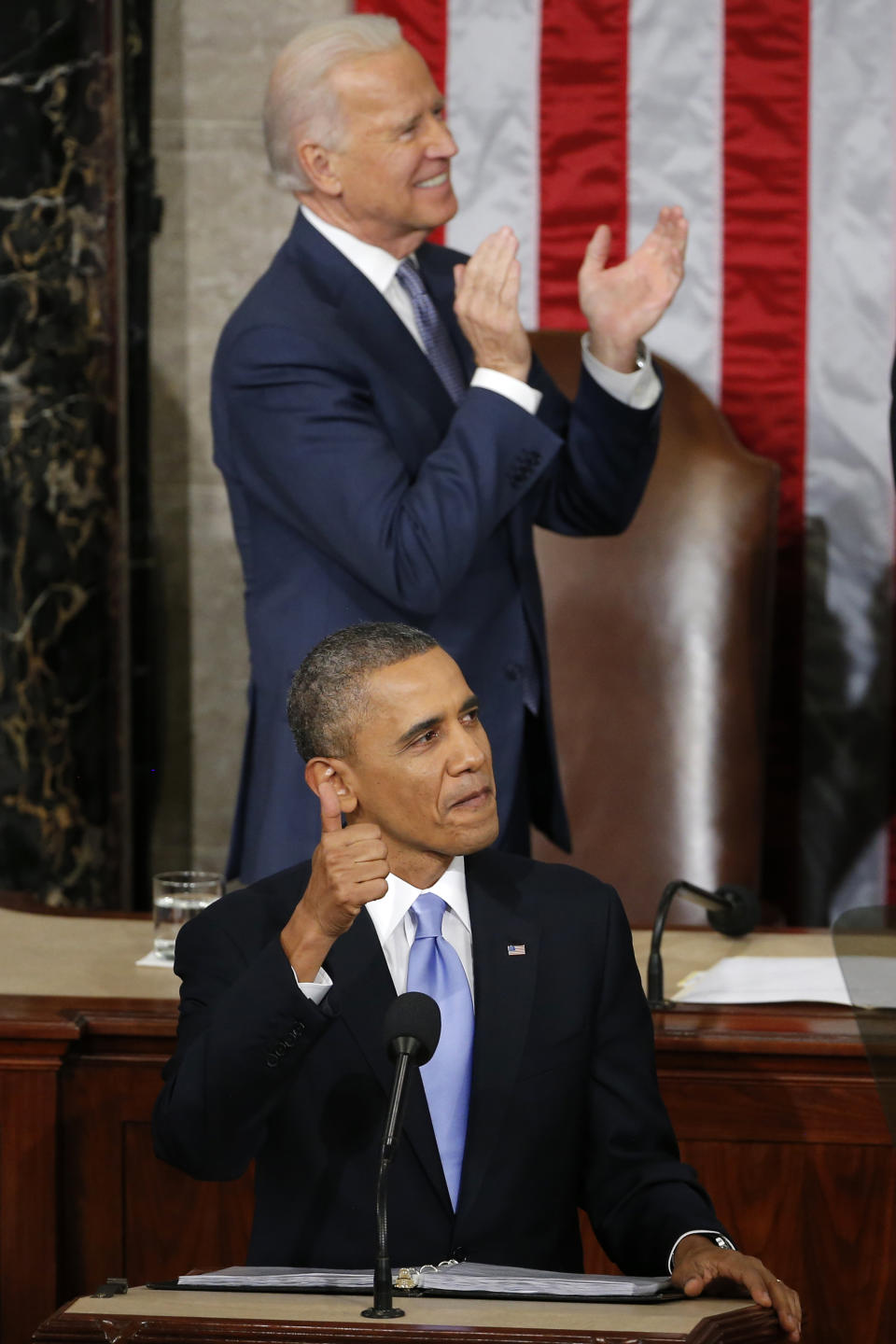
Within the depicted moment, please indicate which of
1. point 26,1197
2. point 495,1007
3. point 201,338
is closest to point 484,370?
point 495,1007

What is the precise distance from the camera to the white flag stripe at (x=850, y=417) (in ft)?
13.7

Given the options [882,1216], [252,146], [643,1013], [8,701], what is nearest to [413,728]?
[643,1013]

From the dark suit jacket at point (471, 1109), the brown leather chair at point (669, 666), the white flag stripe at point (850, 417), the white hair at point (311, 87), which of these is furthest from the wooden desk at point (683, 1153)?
the white flag stripe at point (850, 417)

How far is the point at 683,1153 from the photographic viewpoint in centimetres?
226

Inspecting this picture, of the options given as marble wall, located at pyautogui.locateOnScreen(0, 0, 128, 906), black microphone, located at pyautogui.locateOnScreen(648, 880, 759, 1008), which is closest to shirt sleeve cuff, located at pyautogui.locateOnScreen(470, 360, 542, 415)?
black microphone, located at pyautogui.locateOnScreen(648, 880, 759, 1008)

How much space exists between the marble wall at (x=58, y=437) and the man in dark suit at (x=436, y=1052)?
2091mm

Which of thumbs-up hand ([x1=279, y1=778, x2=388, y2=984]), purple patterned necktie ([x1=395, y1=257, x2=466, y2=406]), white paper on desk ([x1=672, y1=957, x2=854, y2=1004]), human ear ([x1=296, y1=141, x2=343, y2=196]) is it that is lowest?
white paper on desk ([x1=672, y1=957, x2=854, y2=1004])

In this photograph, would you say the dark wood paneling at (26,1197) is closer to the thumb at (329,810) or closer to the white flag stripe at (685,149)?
the thumb at (329,810)

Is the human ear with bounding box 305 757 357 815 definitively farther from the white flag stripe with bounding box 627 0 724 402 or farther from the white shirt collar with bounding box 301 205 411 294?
the white flag stripe with bounding box 627 0 724 402

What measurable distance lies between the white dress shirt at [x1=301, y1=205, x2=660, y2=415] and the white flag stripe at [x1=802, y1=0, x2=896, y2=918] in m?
1.67

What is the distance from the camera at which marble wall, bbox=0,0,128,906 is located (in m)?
3.84

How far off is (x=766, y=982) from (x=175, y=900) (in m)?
0.81

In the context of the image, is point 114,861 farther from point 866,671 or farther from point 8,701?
point 866,671

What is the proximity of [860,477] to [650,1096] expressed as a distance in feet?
8.77
